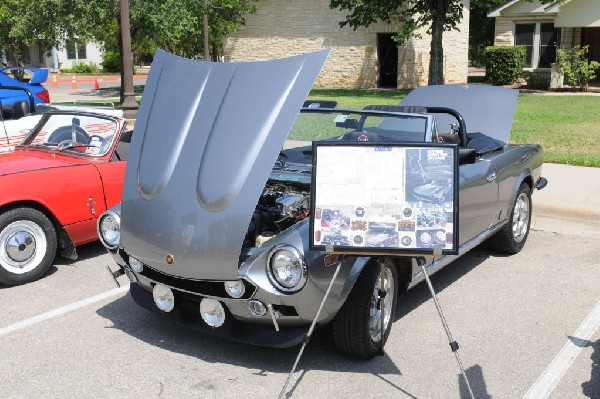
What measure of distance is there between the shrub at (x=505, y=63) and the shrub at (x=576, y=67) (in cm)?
166

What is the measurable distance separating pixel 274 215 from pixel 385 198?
3.55 ft

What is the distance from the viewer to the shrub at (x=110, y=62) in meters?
46.6

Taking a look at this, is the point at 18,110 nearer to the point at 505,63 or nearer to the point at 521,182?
the point at 521,182

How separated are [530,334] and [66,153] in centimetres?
446

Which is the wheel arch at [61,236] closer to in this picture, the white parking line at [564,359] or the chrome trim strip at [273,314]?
the chrome trim strip at [273,314]

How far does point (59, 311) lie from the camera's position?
5.25 meters

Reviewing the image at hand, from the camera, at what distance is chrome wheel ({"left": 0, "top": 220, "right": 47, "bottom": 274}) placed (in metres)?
5.71

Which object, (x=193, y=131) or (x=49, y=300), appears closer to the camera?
(x=193, y=131)

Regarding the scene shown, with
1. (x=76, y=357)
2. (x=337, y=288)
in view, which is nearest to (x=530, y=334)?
(x=337, y=288)

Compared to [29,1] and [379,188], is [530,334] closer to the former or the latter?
[379,188]

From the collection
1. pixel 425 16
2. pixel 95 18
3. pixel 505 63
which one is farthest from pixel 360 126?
pixel 505 63

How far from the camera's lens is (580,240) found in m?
7.19

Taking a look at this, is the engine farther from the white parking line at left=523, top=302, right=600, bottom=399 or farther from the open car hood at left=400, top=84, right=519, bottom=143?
the open car hood at left=400, top=84, right=519, bottom=143

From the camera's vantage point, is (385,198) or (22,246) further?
(22,246)
